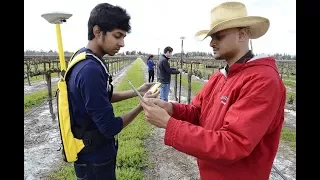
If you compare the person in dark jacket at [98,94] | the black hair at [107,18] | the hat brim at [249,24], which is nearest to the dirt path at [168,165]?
the person in dark jacket at [98,94]

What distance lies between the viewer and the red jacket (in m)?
1.40

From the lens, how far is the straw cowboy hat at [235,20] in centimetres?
172

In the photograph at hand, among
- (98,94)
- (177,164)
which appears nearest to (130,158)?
(177,164)

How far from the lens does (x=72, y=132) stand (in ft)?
6.54

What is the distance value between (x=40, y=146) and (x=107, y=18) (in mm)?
5253

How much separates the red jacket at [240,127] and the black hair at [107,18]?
91 centimetres

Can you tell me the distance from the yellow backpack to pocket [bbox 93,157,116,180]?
149 mm

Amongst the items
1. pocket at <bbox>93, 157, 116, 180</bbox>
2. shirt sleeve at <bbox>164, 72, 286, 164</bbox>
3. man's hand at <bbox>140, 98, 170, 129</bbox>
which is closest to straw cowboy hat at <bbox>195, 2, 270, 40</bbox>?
shirt sleeve at <bbox>164, 72, 286, 164</bbox>

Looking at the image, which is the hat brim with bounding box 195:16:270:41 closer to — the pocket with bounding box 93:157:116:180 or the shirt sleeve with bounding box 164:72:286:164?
the shirt sleeve with bounding box 164:72:286:164

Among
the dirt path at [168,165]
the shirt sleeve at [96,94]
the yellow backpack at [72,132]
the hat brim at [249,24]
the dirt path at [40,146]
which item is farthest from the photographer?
the dirt path at [40,146]

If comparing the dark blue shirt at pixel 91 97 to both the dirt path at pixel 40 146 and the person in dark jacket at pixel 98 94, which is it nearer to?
the person in dark jacket at pixel 98 94

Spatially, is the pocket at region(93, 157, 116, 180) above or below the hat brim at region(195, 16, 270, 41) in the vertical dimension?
below
